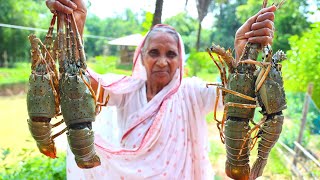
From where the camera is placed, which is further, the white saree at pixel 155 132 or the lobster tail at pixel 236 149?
the white saree at pixel 155 132

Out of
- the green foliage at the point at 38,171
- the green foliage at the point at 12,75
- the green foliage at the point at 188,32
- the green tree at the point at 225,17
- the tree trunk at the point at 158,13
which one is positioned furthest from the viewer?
the green foliage at the point at 12,75

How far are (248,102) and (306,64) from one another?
5.12 meters

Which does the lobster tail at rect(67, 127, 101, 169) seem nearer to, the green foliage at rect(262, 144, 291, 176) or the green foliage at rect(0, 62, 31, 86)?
the green foliage at rect(262, 144, 291, 176)

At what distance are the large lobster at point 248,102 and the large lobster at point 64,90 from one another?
0.66 metres

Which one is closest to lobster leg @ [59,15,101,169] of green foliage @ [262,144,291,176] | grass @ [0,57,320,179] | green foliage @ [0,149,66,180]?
grass @ [0,57,320,179]

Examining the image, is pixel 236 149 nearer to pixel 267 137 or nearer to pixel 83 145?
pixel 267 137

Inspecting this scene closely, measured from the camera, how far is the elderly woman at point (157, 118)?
253cm

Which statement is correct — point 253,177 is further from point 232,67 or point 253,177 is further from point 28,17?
point 28,17

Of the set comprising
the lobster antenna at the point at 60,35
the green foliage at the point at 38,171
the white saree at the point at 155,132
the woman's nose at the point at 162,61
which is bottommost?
the green foliage at the point at 38,171

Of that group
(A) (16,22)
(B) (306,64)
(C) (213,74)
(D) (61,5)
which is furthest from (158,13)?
(A) (16,22)

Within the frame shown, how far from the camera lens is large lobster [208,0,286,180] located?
1.77 metres

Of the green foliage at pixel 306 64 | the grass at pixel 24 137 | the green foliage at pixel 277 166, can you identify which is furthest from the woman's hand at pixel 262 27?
the green foliage at pixel 306 64

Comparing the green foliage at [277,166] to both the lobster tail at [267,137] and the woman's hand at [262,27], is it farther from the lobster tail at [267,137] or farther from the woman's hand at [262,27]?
the woman's hand at [262,27]

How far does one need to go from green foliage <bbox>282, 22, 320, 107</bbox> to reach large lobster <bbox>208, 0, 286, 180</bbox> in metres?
4.48
